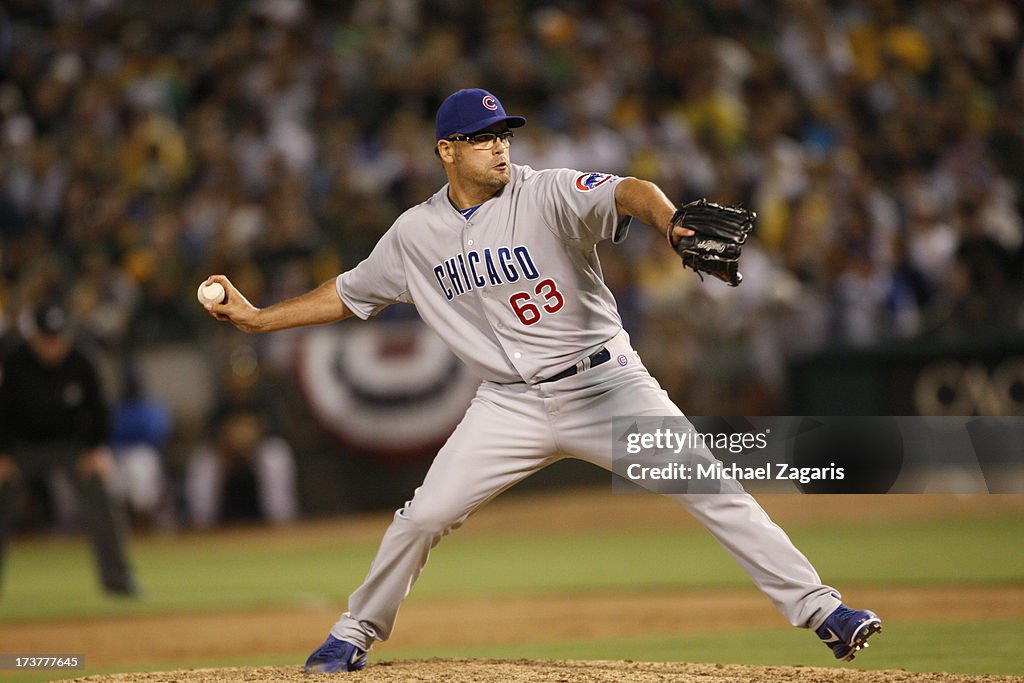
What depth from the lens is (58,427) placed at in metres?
9.24

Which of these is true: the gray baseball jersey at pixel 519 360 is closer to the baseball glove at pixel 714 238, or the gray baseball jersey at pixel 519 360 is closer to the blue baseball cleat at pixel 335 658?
the blue baseball cleat at pixel 335 658

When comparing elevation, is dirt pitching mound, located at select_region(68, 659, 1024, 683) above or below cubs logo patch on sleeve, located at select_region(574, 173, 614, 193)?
below

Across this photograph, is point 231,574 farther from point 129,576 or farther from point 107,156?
point 107,156

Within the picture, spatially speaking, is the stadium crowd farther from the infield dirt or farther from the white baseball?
the white baseball

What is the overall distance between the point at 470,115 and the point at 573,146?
9.14 meters

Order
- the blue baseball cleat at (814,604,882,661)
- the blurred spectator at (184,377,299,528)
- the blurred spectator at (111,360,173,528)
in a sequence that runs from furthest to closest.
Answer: the blurred spectator at (184,377,299,528)
the blurred spectator at (111,360,173,528)
the blue baseball cleat at (814,604,882,661)

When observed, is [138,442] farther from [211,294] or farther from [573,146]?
[211,294]

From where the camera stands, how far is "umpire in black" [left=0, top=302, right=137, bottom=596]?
9.05 meters

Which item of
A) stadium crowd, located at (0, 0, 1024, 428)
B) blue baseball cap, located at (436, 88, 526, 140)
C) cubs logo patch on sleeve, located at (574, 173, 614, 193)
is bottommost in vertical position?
cubs logo patch on sleeve, located at (574, 173, 614, 193)

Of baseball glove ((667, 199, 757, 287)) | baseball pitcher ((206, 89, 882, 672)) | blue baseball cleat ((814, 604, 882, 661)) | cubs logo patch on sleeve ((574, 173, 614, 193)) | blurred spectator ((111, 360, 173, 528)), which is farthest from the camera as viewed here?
blurred spectator ((111, 360, 173, 528))

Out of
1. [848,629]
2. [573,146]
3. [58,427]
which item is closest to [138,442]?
[58,427]

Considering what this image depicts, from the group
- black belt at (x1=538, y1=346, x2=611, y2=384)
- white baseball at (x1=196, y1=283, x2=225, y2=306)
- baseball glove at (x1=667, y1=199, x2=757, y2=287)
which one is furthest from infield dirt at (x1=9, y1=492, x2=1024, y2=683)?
baseball glove at (x1=667, y1=199, x2=757, y2=287)

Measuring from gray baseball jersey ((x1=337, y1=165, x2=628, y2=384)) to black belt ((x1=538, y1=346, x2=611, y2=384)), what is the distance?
0.07ft

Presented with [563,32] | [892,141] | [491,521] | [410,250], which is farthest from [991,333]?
[410,250]
